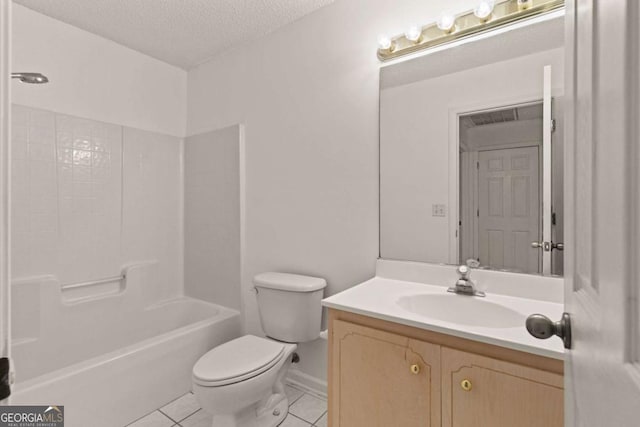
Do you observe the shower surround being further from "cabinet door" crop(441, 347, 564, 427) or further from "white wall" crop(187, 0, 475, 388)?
"cabinet door" crop(441, 347, 564, 427)

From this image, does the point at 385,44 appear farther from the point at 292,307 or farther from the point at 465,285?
the point at 292,307

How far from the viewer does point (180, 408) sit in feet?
5.97

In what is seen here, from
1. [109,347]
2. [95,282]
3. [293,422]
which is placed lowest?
[293,422]

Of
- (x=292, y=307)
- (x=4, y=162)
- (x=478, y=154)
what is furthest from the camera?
(x=292, y=307)

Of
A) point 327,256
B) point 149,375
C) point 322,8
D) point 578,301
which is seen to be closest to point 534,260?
point 578,301

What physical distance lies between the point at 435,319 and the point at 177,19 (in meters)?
2.27

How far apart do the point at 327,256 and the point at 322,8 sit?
148cm

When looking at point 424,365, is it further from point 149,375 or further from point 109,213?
point 109,213

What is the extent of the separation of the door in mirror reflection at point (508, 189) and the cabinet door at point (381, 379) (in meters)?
0.56

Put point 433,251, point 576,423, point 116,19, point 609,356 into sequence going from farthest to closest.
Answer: point 116,19, point 433,251, point 576,423, point 609,356

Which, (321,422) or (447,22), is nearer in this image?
(447,22)

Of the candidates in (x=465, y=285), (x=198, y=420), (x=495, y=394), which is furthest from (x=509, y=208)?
(x=198, y=420)

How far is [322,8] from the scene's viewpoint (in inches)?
74.4

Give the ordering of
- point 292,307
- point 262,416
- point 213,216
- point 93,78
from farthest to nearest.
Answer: point 213,216, point 93,78, point 292,307, point 262,416
